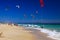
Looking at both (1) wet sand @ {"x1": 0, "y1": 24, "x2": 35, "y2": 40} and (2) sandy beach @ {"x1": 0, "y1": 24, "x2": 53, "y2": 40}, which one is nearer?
(1) wet sand @ {"x1": 0, "y1": 24, "x2": 35, "y2": 40}

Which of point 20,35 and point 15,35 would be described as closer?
point 15,35

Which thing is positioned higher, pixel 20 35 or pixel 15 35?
pixel 20 35

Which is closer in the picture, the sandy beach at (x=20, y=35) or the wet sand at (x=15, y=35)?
the wet sand at (x=15, y=35)
